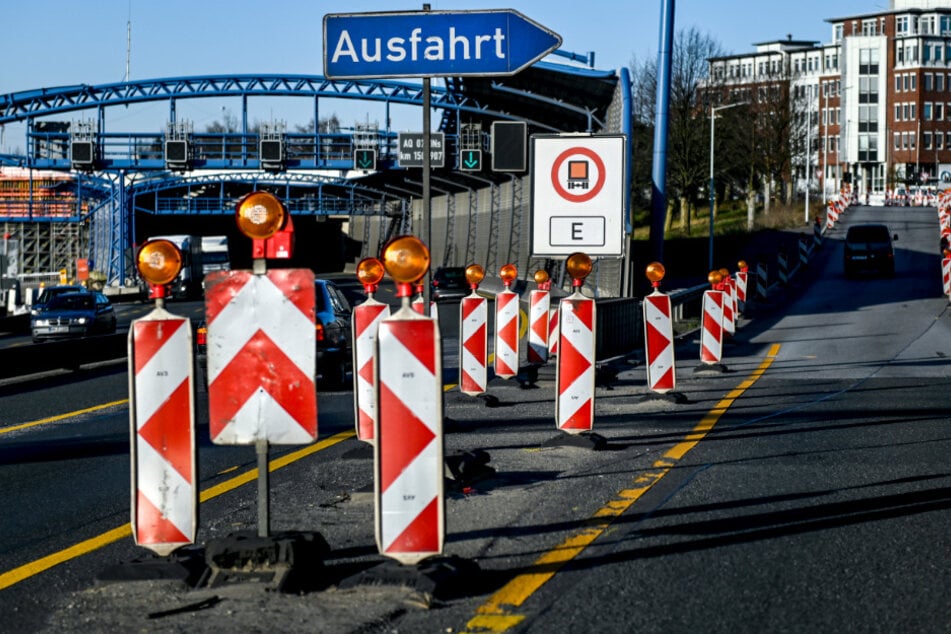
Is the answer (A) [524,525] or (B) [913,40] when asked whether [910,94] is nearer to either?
(B) [913,40]

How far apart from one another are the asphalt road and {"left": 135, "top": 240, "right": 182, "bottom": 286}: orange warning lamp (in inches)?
58.6

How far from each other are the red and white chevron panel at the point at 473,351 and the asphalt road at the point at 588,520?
294 millimetres

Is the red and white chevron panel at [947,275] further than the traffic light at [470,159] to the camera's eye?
No

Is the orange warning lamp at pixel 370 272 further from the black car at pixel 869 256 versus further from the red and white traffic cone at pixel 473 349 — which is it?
the black car at pixel 869 256

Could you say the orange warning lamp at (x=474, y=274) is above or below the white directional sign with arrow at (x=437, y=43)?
below

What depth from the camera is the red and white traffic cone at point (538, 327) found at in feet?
62.6

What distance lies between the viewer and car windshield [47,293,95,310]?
123ft

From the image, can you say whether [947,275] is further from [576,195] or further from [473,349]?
[576,195]

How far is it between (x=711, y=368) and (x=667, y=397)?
14.8ft

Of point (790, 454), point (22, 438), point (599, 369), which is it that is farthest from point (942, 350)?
point (22, 438)

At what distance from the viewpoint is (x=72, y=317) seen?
120 feet

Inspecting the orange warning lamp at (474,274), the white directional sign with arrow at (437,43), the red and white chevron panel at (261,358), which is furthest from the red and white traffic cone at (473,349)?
the red and white chevron panel at (261,358)

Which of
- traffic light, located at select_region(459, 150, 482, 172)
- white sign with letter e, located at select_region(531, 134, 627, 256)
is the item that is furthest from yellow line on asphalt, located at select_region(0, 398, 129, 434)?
traffic light, located at select_region(459, 150, 482, 172)

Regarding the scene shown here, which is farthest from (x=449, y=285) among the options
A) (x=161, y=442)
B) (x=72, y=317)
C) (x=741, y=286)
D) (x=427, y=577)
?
(x=427, y=577)
